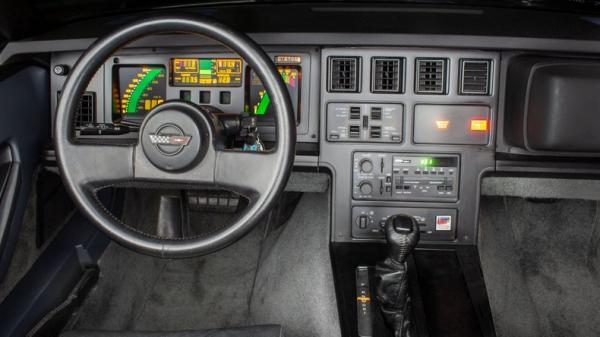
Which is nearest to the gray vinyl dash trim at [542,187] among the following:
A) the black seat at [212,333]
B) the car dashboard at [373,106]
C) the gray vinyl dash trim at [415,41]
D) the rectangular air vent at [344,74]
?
the car dashboard at [373,106]

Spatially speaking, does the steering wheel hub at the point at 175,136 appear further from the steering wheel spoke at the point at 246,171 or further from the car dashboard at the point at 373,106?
the car dashboard at the point at 373,106

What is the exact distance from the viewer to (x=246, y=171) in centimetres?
126

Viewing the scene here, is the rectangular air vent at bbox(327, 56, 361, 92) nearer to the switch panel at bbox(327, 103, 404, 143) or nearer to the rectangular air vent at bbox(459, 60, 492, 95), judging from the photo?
the switch panel at bbox(327, 103, 404, 143)

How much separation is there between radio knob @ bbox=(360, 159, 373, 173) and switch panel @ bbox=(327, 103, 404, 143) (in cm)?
7

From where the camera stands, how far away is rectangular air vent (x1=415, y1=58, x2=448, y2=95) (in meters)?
1.67

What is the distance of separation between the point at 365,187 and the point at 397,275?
0.33 metres

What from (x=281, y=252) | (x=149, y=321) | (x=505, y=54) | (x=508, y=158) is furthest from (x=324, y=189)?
(x=149, y=321)

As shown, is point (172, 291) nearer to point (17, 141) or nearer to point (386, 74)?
point (17, 141)

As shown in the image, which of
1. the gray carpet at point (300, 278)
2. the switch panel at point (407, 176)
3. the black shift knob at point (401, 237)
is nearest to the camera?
the black shift knob at point (401, 237)

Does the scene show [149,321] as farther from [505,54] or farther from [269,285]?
[505,54]

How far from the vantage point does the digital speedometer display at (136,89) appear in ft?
5.88

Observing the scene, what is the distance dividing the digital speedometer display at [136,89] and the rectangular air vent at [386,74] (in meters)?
0.69

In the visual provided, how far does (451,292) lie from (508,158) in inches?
18.3

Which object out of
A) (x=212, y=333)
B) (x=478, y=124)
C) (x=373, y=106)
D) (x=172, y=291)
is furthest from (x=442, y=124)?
(x=172, y=291)
